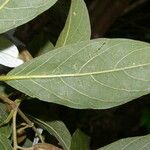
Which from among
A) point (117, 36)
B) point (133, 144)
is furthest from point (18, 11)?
point (117, 36)

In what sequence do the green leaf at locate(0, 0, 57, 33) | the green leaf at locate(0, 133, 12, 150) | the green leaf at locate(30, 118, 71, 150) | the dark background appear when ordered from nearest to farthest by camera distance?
the green leaf at locate(0, 0, 57, 33) → the green leaf at locate(0, 133, 12, 150) → the green leaf at locate(30, 118, 71, 150) → the dark background

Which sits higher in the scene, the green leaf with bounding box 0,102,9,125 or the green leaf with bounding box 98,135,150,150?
the green leaf with bounding box 0,102,9,125

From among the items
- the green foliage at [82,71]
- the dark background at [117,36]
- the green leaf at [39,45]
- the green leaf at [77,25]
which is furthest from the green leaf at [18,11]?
the dark background at [117,36]

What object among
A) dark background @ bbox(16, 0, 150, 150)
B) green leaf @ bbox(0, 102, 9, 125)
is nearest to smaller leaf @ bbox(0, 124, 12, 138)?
green leaf @ bbox(0, 102, 9, 125)

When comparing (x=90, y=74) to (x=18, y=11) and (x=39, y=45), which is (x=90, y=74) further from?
(x=39, y=45)

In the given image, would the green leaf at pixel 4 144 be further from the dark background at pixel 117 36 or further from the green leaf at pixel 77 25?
the dark background at pixel 117 36

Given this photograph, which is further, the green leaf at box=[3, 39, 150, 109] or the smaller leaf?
the smaller leaf

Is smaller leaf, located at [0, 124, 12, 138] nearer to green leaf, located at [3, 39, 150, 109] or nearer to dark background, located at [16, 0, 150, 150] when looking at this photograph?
green leaf, located at [3, 39, 150, 109]
